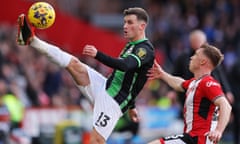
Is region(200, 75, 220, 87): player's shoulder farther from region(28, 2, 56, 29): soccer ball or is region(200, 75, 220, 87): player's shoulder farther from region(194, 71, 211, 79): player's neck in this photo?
region(28, 2, 56, 29): soccer ball

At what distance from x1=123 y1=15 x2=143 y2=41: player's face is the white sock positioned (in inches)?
34.3

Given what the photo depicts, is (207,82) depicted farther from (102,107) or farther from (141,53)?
(102,107)

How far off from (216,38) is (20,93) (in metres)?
6.96

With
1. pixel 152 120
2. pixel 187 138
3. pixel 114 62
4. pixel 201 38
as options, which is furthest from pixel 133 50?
pixel 152 120

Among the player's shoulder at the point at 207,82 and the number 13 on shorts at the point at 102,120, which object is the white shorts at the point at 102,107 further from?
the player's shoulder at the point at 207,82

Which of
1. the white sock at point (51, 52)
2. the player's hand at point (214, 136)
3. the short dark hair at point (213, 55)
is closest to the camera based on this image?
the player's hand at point (214, 136)

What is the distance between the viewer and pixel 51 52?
12.5m

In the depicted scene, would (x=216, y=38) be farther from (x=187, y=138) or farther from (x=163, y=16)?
(x=187, y=138)

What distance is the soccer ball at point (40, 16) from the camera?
40.5 feet

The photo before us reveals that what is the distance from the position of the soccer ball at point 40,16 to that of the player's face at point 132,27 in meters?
1.03

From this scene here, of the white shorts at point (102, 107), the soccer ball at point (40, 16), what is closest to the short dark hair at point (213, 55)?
the white shorts at point (102, 107)

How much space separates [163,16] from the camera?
27.5 m

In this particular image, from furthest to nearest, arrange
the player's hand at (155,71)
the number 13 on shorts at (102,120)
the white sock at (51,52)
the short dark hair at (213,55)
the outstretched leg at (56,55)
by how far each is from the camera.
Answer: the player's hand at (155,71) → the number 13 on shorts at (102,120) → the white sock at (51,52) → the outstretched leg at (56,55) → the short dark hair at (213,55)

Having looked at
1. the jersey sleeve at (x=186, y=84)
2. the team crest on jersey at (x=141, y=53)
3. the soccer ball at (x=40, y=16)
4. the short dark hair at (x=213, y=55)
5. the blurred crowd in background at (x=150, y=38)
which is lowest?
the blurred crowd in background at (x=150, y=38)
